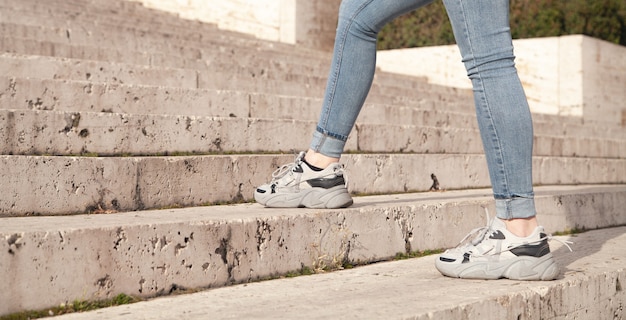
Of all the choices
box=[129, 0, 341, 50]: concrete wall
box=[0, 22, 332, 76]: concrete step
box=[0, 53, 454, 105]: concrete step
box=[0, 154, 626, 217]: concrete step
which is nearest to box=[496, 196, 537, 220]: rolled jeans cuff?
box=[0, 154, 626, 217]: concrete step

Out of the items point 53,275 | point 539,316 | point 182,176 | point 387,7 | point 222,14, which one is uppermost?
point 222,14

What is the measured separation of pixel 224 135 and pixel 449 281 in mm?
1792

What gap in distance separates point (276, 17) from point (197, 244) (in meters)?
11.0

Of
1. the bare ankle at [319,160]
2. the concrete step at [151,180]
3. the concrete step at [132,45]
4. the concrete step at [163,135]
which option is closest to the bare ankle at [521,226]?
the bare ankle at [319,160]

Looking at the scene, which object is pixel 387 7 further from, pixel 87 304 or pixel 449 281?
pixel 87 304

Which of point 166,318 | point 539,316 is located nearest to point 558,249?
point 539,316

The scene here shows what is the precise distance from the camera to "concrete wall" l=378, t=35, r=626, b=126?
33.7ft

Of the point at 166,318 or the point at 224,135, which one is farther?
the point at 224,135

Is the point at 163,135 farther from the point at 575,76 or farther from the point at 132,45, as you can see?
the point at 575,76

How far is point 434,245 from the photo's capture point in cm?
337

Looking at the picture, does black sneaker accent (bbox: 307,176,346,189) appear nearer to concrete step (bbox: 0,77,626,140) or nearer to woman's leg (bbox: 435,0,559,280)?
woman's leg (bbox: 435,0,559,280)

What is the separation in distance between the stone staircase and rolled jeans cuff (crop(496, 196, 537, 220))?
2.16 feet

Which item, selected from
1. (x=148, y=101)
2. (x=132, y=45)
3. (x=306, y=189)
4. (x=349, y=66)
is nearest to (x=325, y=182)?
(x=306, y=189)

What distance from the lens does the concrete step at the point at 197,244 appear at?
2.14m
